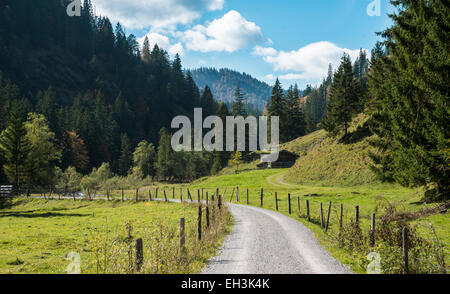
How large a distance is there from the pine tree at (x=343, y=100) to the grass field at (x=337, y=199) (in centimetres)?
1592

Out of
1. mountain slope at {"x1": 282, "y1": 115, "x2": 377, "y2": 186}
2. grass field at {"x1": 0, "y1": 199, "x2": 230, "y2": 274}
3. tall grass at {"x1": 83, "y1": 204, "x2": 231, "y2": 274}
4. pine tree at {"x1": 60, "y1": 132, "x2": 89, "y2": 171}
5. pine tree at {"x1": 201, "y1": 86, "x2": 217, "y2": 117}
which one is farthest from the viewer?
pine tree at {"x1": 201, "y1": 86, "x2": 217, "y2": 117}

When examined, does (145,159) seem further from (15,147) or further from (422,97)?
(422,97)

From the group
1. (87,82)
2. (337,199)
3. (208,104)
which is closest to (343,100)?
(337,199)

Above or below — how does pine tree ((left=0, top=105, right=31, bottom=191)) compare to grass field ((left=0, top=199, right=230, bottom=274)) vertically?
above

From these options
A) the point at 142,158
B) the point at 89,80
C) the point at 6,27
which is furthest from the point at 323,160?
the point at 6,27

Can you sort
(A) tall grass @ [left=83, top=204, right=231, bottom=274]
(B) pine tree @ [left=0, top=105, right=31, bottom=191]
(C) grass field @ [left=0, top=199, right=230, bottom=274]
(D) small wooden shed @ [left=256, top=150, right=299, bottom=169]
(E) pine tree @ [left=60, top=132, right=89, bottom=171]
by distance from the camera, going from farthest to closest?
(E) pine tree @ [left=60, top=132, right=89, bottom=171] < (D) small wooden shed @ [left=256, top=150, right=299, bottom=169] < (B) pine tree @ [left=0, top=105, right=31, bottom=191] < (C) grass field @ [left=0, top=199, right=230, bottom=274] < (A) tall grass @ [left=83, top=204, right=231, bottom=274]

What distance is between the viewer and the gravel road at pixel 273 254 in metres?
9.78

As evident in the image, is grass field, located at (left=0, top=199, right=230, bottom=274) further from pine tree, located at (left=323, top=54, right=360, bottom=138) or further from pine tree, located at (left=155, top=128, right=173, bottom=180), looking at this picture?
pine tree, located at (left=155, top=128, right=173, bottom=180)

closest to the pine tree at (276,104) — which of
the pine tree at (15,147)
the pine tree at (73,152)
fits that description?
the pine tree at (73,152)

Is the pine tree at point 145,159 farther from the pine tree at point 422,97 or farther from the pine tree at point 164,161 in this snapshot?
the pine tree at point 422,97

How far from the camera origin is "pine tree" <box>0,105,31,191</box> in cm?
4966

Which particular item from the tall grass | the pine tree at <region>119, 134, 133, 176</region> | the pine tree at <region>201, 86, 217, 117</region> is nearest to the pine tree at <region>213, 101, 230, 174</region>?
the pine tree at <region>119, 134, 133, 176</region>

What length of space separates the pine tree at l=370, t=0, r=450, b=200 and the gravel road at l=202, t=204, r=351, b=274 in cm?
962

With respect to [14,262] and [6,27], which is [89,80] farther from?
[14,262]
